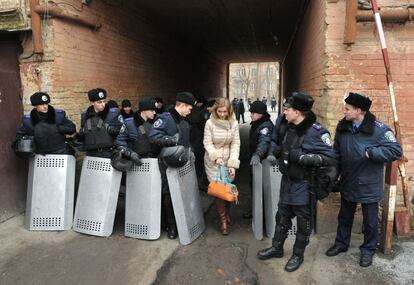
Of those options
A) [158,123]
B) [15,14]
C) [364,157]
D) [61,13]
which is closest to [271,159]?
[364,157]

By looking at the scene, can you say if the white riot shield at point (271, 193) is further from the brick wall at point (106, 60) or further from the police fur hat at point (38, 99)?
the brick wall at point (106, 60)

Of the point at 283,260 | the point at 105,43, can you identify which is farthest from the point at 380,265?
the point at 105,43

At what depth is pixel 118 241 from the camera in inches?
165

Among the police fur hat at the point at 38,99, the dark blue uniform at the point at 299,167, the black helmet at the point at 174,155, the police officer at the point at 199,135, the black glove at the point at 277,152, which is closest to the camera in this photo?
the dark blue uniform at the point at 299,167

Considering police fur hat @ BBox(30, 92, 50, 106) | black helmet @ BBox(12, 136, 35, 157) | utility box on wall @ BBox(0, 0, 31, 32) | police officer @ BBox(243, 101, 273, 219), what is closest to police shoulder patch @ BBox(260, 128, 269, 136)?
police officer @ BBox(243, 101, 273, 219)

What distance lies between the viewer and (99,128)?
455cm

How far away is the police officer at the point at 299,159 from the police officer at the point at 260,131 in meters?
0.62

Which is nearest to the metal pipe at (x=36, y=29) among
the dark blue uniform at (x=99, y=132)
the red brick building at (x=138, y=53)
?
the red brick building at (x=138, y=53)

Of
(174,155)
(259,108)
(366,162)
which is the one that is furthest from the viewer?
(259,108)

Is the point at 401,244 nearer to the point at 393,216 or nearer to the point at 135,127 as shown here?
the point at 393,216

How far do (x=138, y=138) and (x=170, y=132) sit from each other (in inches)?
16.7

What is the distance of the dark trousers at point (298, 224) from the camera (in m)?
3.37

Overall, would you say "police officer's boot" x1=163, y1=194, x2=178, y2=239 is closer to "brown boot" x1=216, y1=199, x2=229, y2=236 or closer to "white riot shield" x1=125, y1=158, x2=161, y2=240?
"white riot shield" x1=125, y1=158, x2=161, y2=240

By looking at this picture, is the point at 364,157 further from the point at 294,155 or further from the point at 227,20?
the point at 227,20
